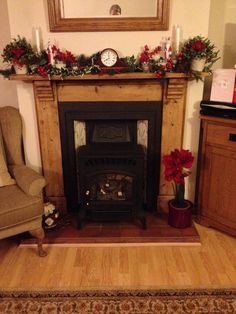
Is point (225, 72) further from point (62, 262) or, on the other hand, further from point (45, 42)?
point (62, 262)

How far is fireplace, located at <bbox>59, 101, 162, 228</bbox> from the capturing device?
245 cm

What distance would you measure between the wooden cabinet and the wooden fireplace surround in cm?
27

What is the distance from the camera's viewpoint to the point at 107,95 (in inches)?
97.0

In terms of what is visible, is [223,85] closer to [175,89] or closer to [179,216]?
[175,89]

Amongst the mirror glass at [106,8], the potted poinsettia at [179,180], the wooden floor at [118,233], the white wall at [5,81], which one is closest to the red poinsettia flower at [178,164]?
the potted poinsettia at [179,180]

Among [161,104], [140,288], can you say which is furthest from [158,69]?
[140,288]

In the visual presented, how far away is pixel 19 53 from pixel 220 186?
1897 millimetres

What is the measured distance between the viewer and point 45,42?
236 centimetres

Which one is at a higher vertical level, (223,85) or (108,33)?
(108,33)

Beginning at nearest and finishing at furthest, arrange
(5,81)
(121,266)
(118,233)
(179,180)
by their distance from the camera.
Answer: (121,266), (179,180), (118,233), (5,81)

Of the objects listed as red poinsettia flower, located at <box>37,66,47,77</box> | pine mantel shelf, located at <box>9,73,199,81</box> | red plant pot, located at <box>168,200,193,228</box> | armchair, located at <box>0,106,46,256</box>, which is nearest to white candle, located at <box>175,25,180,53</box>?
pine mantel shelf, located at <box>9,73,199,81</box>

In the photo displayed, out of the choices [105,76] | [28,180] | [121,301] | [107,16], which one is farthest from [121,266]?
[107,16]

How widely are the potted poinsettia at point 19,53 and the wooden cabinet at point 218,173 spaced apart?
57.3 inches

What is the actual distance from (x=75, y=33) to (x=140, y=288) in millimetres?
1969
